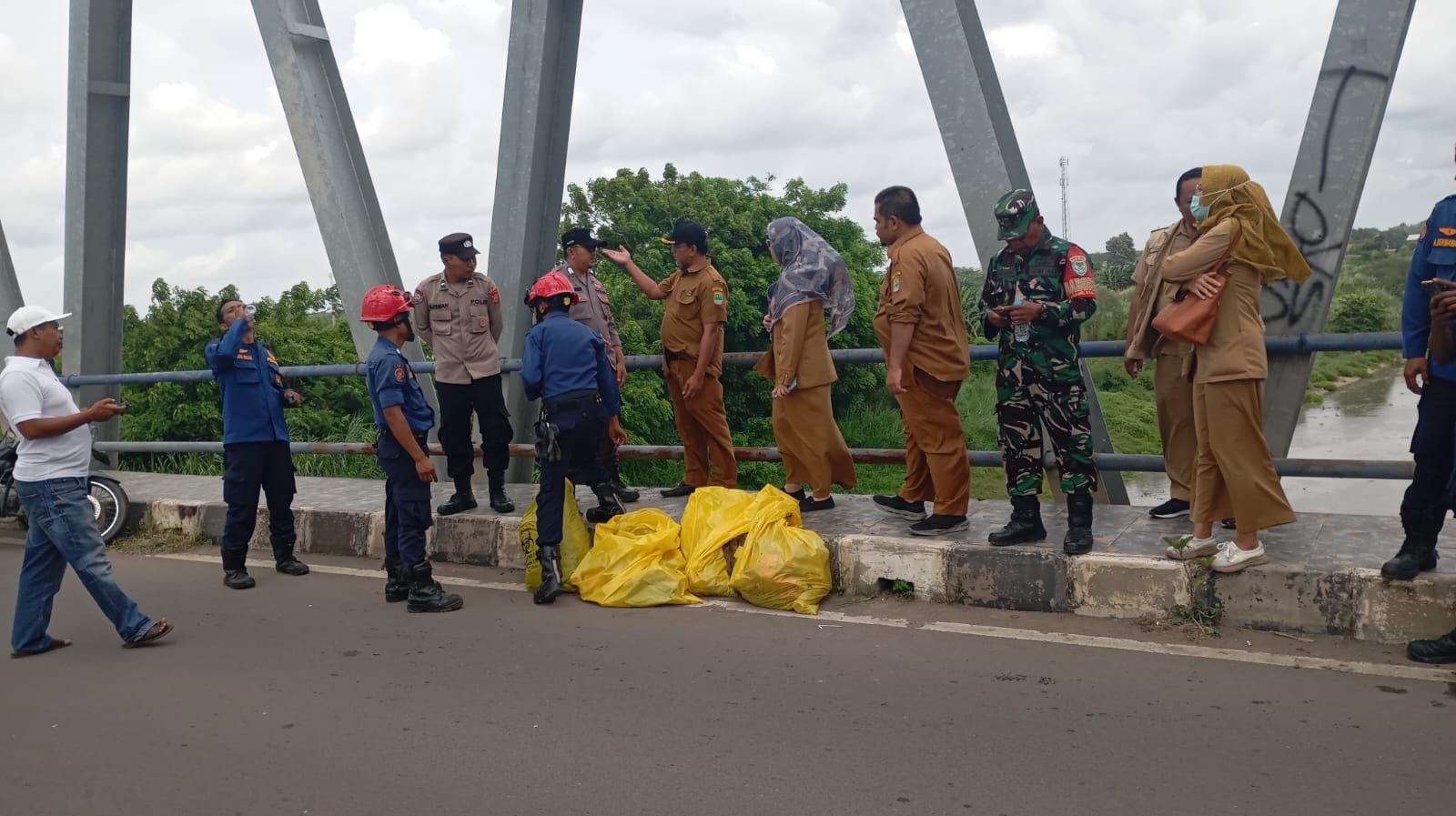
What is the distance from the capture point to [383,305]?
17.1 feet

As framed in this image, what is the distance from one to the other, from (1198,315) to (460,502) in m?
4.09

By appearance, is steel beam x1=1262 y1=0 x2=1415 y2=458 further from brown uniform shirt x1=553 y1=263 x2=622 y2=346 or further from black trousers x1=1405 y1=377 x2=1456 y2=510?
brown uniform shirt x1=553 y1=263 x2=622 y2=346

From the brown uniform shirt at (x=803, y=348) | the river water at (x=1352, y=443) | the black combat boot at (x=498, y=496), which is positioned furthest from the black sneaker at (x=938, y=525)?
the river water at (x=1352, y=443)

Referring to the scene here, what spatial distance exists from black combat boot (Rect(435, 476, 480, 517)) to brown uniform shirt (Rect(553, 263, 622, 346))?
115 cm

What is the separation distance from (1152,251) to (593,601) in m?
3.07

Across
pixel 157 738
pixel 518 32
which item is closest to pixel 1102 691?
pixel 157 738

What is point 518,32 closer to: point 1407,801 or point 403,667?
point 403,667

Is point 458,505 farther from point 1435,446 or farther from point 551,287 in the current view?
point 1435,446

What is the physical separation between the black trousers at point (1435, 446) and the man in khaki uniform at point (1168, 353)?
3.15ft

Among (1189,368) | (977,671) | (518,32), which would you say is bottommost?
(977,671)

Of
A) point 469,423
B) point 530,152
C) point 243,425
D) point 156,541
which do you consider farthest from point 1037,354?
point 156,541

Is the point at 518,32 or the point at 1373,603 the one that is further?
the point at 518,32

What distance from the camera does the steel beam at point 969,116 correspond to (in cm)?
587

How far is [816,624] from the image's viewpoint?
15.5ft
